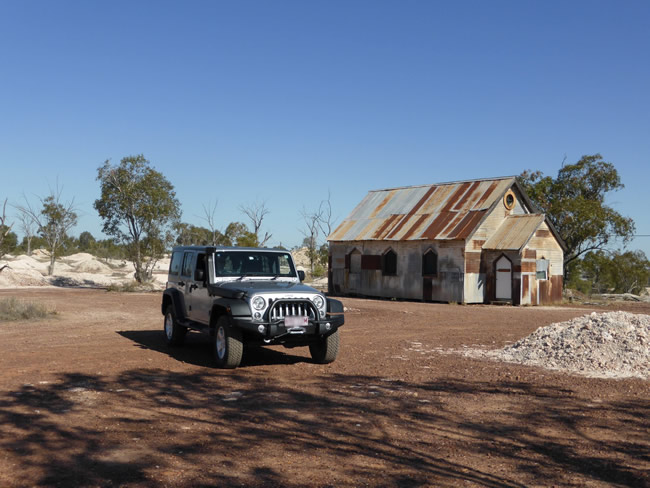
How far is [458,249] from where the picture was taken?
31.9 m

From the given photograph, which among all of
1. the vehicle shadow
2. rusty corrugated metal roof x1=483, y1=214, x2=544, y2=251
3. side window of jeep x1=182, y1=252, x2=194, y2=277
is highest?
rusty corrugated metal roof x1=483, y1=214, x2=544, y2=251

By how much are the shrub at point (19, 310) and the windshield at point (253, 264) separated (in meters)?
10.3

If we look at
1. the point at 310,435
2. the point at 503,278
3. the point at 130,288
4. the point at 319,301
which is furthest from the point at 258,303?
the point at 130,288

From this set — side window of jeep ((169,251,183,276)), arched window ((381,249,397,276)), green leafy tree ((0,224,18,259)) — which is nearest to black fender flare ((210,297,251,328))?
side window of jeep ((169,251,183,276))

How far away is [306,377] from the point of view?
34.3ft

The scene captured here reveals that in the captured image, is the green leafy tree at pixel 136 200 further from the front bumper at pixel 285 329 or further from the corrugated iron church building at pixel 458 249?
the front bumper at pixel 285 329

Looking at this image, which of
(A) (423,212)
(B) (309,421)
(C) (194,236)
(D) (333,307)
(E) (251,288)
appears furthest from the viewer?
(C) (194,236)

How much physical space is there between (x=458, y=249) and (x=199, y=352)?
20806 mm

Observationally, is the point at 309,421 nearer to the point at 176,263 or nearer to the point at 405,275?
the point at 176,263

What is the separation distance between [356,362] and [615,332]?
526 centimetres

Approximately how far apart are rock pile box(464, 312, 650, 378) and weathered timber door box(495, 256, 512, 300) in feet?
57.3

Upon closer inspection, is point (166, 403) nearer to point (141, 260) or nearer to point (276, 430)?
point (276, 430)

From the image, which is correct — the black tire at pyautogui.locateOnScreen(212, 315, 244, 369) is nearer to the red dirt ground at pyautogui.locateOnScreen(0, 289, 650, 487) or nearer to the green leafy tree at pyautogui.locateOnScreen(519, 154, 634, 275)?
the red dirt ground at pyautogui.locateOnScreen(0, 289, 650, 487)

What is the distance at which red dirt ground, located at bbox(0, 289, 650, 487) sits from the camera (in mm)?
5742
